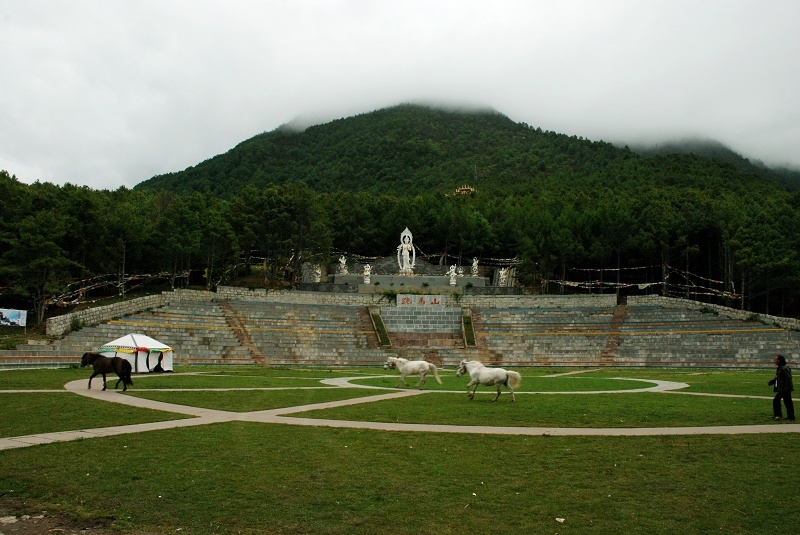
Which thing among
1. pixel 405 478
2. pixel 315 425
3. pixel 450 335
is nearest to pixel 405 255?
pixel 450 335

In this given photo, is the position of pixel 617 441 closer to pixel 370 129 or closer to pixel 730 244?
pixel 730 244

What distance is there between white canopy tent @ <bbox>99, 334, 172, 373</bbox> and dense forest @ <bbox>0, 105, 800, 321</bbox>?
1612 cm

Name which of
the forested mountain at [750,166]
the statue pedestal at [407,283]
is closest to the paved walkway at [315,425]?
the statue pedestal at [407,283]

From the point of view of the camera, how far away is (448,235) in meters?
83.1

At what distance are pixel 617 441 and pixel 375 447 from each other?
190 inches

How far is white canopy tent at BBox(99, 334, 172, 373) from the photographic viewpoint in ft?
104

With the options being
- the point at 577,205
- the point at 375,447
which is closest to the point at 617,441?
the point at 375,447

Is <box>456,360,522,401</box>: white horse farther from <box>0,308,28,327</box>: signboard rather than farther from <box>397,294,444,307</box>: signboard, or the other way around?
<box>397,294,444,307</box>: signboard

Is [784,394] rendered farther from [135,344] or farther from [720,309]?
[720,309]

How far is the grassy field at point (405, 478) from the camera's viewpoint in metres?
7.52

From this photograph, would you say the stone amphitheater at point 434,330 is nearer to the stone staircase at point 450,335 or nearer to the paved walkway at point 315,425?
the stone staircase at point 450,335

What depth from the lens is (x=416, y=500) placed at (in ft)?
27.2

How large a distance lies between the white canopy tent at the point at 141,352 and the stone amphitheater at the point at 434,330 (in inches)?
295

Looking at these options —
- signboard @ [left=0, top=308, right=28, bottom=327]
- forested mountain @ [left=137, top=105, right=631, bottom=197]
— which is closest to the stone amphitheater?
signboard @ [left=0, top=308, right=28, bottom=327]
